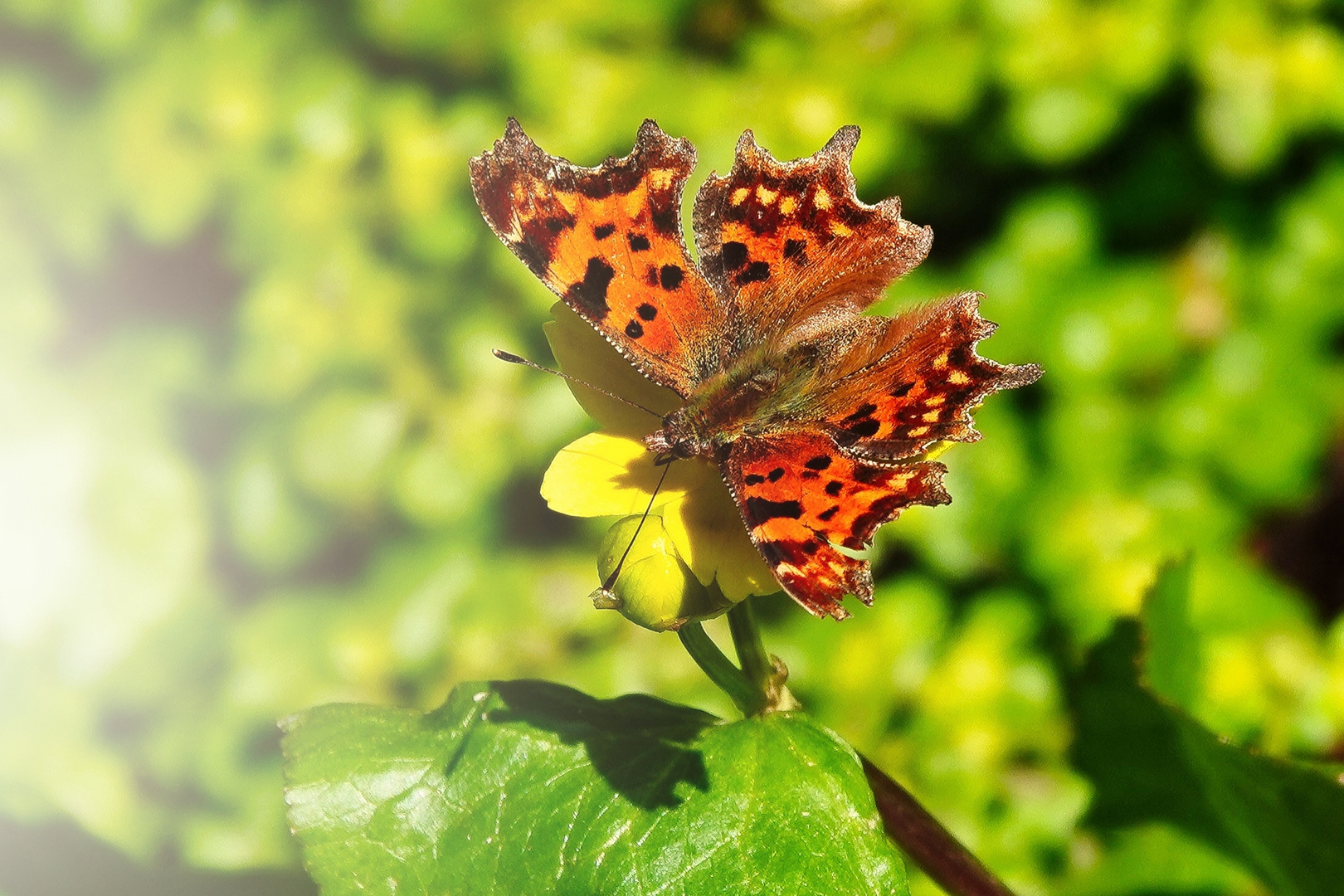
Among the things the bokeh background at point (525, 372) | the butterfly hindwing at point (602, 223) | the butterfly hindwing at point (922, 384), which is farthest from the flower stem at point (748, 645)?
the bokeh background at point (525, 372)

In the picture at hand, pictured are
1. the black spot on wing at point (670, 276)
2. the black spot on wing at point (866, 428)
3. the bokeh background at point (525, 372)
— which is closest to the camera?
the black spot on wing at point (866, 428)

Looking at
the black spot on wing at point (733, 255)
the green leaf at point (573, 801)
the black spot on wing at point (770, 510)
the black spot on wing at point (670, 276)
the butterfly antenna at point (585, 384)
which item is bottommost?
the green leaf at point (573, 801)

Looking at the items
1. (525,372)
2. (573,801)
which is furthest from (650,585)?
(525,372)

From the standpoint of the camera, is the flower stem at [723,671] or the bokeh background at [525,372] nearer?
the flower stem at [723,671]

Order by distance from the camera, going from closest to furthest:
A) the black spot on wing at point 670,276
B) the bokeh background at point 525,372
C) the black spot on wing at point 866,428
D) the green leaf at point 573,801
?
the green leaf at point 573,801 → the black spot on wing at point 866,428 → the black spot on wing at point 670,276 → the bokeh background at point 525,372

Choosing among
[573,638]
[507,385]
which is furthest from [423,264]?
[573,638]

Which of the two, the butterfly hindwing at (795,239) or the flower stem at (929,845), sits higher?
the butterfly hindwing at (795,239)

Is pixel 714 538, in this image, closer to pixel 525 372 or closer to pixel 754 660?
pixel 754 660

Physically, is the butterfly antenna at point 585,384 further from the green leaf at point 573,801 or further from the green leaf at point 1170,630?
Result: the green leaf at point 1170,630

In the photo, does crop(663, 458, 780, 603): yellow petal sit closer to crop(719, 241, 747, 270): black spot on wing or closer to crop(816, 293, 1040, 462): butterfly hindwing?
crop(816, 293, 1040, 462): butterfly hindwing
